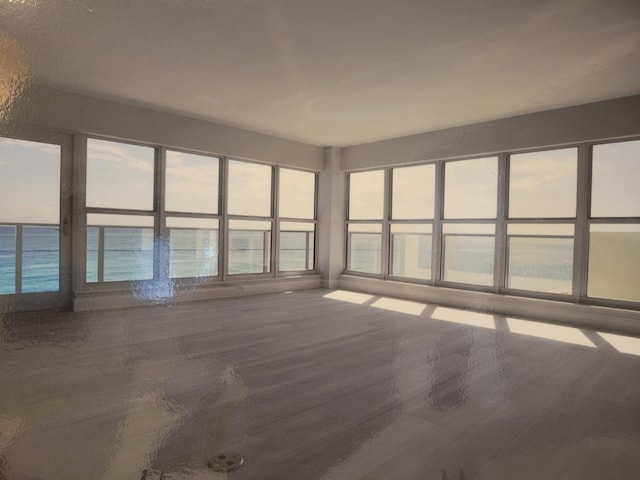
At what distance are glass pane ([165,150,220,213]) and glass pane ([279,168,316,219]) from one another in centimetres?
104

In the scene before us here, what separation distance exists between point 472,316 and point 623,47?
8.34 feet

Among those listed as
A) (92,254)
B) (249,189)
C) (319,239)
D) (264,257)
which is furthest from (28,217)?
(319,239)

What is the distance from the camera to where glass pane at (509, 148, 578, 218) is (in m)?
3.90

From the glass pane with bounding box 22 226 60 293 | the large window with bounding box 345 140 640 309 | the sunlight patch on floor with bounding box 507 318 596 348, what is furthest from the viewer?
the large window with bounding box 345 140 640 309

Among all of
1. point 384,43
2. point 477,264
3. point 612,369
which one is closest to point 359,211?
point 477,264

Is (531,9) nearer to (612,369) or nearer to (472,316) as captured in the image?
(612,369)

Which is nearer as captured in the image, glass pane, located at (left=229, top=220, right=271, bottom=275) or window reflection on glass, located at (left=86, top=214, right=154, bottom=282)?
window reflection on glass, located at (left=86, top=214, right=154, bottom=282)

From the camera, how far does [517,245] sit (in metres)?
4.23

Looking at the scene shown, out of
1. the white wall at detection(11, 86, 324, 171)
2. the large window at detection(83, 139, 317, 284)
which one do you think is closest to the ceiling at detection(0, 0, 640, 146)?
the white wall at detection(11, 86, 324, 171)

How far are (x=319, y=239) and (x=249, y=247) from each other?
1.17m

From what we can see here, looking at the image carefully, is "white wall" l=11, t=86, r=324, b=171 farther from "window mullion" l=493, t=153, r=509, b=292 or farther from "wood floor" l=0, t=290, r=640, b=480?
"window mullion" l=493, t=153, r=509, b=292

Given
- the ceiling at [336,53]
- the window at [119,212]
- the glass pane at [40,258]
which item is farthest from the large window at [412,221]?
the glass pane at [40,258]

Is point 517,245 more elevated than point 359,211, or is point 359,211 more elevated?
point 359,211

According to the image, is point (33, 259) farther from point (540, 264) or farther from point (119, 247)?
point (540, 264)
